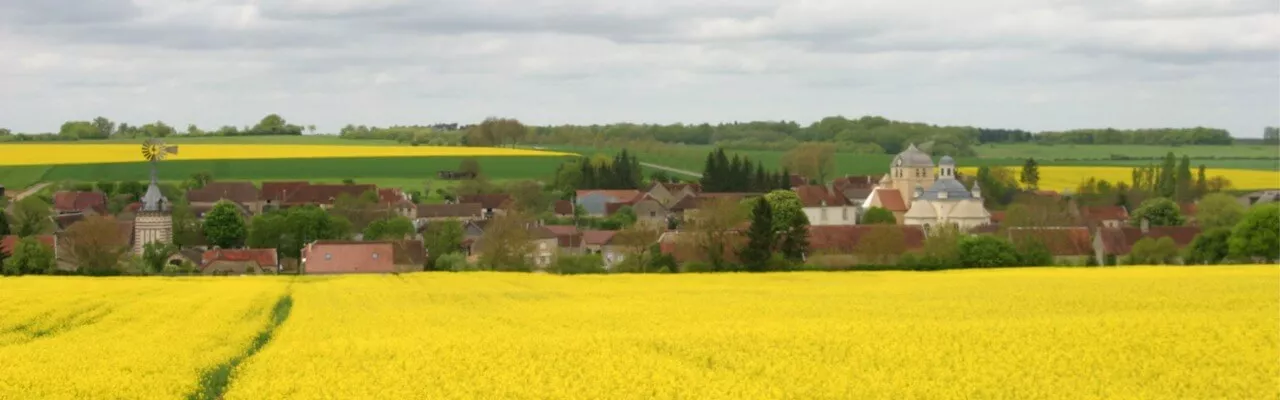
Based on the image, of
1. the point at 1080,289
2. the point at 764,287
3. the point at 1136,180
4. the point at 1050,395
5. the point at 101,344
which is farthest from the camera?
the point at 1136,180

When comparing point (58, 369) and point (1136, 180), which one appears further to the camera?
point (1136, 180)

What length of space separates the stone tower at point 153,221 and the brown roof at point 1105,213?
6143 cm

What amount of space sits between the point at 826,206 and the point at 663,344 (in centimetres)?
10997

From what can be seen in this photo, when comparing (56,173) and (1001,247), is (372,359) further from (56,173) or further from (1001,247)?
(56,173)

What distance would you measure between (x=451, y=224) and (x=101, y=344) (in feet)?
236

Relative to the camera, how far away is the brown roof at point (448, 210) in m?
131

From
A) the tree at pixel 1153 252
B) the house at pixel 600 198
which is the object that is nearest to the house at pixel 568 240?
the house at pixel 600 198

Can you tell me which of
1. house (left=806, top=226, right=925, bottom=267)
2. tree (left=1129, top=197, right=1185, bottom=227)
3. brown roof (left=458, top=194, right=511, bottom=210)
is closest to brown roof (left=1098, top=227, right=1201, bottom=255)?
house (left=806, top=226, right=925, bottom=267)

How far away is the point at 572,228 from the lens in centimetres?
11725

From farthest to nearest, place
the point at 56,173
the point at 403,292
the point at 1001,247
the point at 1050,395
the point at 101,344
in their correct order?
the point at 56,173 → the point at 1001,247 → the point at 403,292 → the point at 101,344 → the point at 1050,395

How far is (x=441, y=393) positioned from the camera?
20625 mm

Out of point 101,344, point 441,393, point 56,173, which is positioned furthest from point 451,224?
point 441,393

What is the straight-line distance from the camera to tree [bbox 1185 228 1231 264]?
245ft

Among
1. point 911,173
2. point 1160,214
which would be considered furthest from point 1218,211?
point 911,173
